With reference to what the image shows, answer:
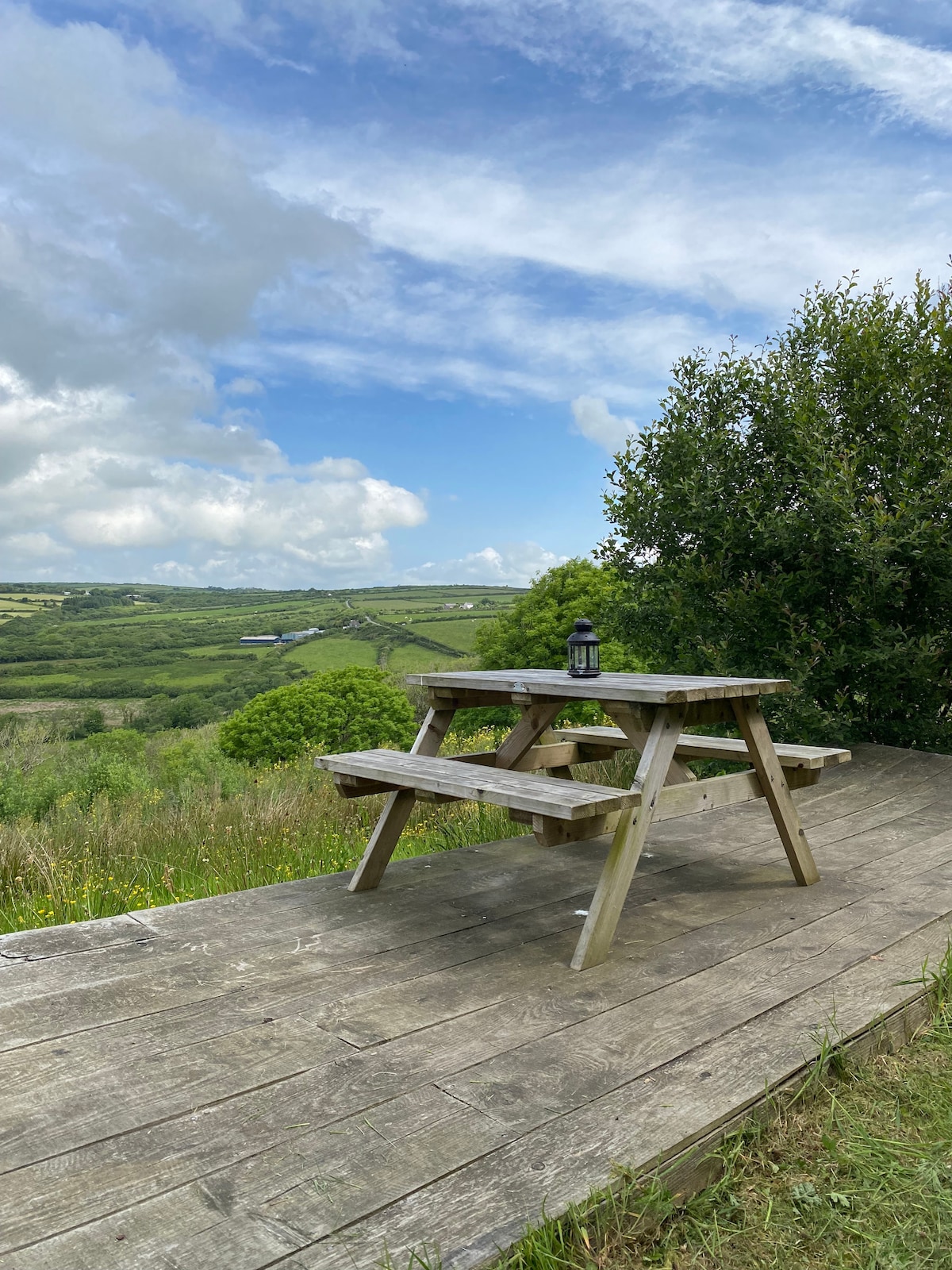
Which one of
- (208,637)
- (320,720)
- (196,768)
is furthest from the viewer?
(208,637)

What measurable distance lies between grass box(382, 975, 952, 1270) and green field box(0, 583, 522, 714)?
Result: 24787mm

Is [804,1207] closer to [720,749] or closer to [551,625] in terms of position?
[720,749]

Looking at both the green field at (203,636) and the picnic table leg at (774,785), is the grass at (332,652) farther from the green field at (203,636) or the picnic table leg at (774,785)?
the picnic table leg at (774,785)

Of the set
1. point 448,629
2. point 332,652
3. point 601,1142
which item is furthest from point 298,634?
point 601,1142

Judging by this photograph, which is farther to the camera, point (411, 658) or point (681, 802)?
point (411, 658)

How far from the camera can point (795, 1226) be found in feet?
5.05

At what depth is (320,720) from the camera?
22375 mm

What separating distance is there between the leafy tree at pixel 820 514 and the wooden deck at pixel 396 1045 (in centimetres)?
274

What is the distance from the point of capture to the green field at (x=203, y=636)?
36812mm

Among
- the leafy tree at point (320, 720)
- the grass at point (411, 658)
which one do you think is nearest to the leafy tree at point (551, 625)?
the leafy tree at point (320, 720)

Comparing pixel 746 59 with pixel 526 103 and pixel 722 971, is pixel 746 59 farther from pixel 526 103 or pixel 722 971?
pixel 722 971

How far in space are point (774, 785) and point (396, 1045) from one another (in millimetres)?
1815

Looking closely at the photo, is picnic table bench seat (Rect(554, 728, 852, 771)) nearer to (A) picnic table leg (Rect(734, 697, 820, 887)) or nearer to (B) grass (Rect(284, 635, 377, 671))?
(A) picnic table leg (Rect(734, 697, 820, 887))

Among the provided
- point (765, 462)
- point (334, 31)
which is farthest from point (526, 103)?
point (765, 462)
